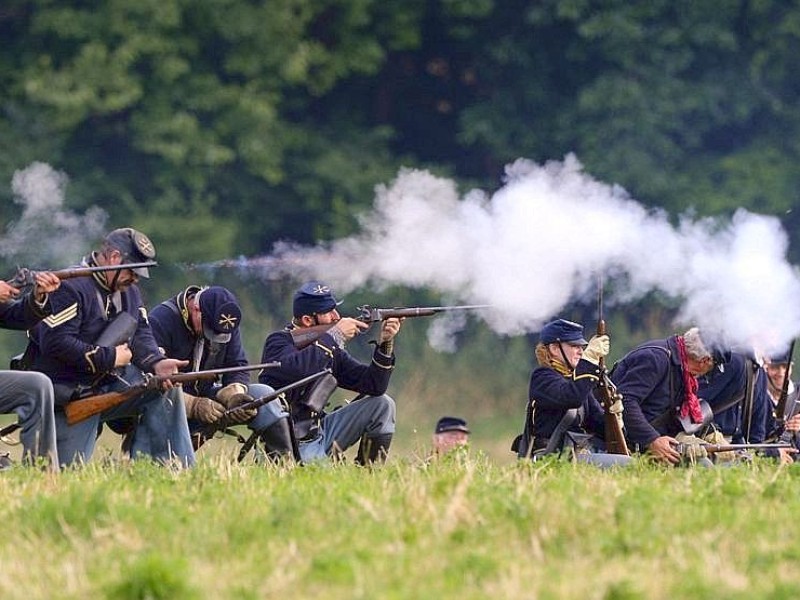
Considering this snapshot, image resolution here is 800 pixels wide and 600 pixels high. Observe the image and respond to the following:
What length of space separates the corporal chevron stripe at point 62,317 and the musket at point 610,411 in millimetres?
3310

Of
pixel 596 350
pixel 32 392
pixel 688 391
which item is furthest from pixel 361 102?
pixel 32 392

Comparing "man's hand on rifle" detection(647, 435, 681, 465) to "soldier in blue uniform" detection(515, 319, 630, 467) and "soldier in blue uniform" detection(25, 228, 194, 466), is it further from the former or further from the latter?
"soldier in blue uniform" detection(25, 228, 194, 466)

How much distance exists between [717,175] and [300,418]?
531 inches

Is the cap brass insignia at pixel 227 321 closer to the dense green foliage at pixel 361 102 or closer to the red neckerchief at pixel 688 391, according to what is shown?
the red neckerchief at pixel 688 391

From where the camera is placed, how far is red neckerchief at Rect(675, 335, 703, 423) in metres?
13.2

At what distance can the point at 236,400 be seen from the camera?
42.6 ft

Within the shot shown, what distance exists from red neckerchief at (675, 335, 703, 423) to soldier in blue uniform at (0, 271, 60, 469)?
4.16 metres

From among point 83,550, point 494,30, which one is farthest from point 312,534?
point 494,30

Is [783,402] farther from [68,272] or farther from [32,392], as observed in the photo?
[32,392]

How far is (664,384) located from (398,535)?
4.73 meters

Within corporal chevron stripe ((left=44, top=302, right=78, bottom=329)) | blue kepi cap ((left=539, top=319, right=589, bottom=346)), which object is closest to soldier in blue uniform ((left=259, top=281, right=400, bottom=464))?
blue kepi cap ((left=539, top=319, right=589, bottom=346))

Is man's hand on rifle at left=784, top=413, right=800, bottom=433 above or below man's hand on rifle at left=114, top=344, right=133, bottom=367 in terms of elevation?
below

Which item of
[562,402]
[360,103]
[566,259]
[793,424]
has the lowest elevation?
[793,424]

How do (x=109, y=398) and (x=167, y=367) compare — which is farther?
(x=167, y=367)
